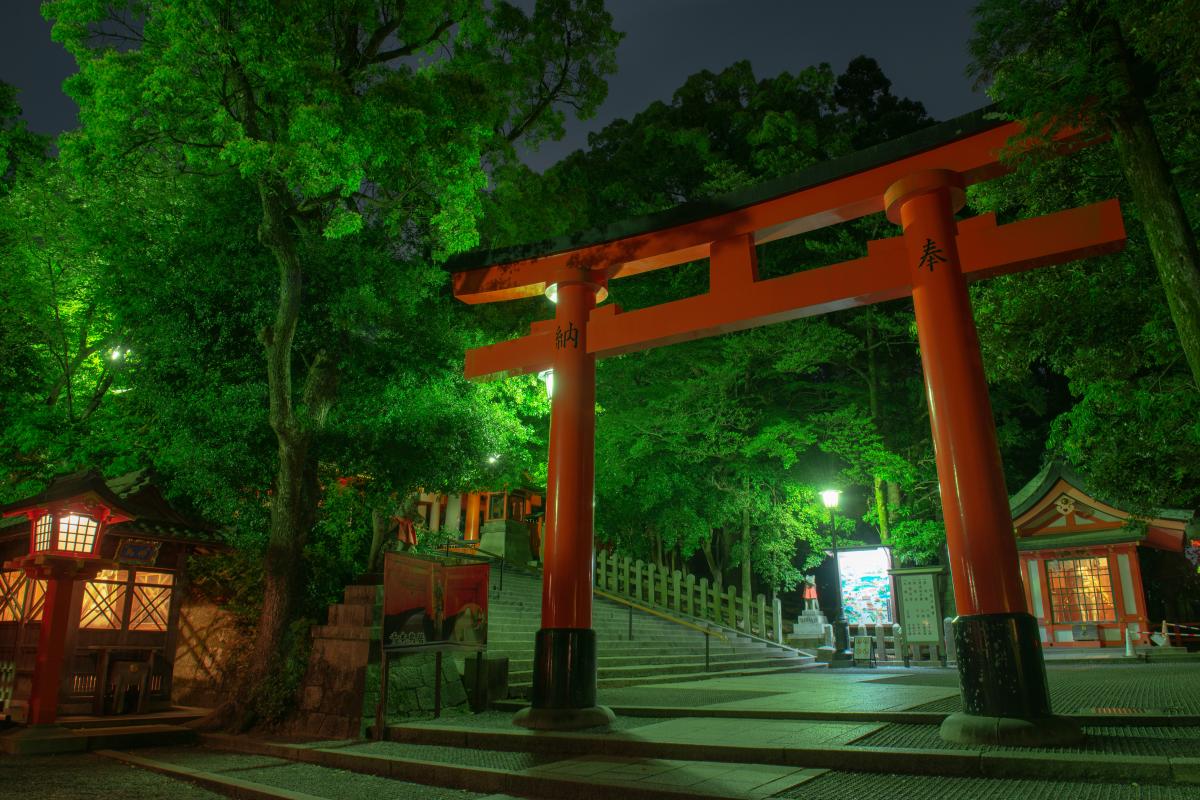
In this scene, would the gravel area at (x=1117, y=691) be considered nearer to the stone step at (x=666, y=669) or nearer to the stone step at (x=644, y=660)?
the stone step at (x=666, y=669)

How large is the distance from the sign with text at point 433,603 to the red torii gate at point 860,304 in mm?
1459

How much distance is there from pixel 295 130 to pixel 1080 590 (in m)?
20.7

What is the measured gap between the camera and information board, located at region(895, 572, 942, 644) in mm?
13570

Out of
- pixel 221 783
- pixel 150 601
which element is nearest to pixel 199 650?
pixel 150 601

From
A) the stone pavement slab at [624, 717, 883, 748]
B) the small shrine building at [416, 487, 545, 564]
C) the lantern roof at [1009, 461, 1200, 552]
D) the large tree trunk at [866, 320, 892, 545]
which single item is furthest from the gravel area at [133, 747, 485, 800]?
the small shrine building at [416, 487, 545, 564]

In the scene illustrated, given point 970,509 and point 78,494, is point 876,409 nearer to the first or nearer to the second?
point 970,509

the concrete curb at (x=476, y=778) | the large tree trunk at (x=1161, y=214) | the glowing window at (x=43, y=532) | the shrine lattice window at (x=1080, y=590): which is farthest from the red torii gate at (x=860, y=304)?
the shrine lattice window at (x=1080, y=590)

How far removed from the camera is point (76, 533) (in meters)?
8.59

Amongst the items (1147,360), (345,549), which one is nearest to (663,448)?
(345,549)

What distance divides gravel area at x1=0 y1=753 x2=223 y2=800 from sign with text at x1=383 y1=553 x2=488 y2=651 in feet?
7.22

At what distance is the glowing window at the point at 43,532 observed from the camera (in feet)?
27.8

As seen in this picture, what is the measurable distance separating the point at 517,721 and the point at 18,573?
9.77 m

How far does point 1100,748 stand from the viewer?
15.6 feet

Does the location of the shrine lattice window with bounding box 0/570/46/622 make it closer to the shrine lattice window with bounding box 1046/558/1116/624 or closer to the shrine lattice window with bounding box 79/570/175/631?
the shrine lattice window with bounding box 79/570/175/631
